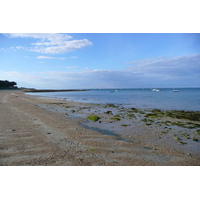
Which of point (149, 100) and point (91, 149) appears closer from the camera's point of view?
point (91, 149)

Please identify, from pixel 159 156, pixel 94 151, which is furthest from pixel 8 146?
pixel 159 156

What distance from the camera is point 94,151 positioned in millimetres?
6191

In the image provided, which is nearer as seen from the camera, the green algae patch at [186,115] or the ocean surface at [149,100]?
the green algae patch at [186,115]

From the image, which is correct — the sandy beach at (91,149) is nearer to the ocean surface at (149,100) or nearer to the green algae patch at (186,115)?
the green algae patch at (186,115)

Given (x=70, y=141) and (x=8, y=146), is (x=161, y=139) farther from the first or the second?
(x=8, y=146)

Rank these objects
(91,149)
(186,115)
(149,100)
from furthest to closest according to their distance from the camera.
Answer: (149,100), (186,115), (91,149)

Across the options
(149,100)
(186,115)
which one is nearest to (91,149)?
(186,115)

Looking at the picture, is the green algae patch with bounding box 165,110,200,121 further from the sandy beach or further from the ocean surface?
the sandy beach

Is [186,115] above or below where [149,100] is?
below

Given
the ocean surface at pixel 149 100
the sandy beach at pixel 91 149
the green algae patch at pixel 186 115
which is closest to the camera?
the sandy beach at pixel 91 149

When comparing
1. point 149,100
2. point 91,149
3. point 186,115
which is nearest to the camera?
point 91,149

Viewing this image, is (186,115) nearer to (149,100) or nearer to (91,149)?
(91,149)

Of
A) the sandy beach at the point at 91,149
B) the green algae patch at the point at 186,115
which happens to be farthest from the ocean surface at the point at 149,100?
the sandy beach at the point at 91,149
